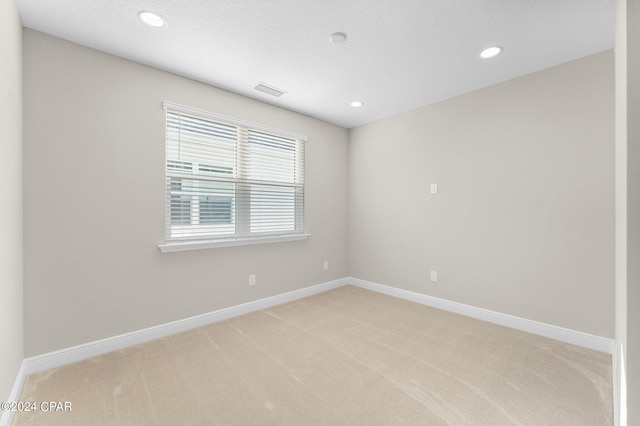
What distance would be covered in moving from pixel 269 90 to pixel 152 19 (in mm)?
1264

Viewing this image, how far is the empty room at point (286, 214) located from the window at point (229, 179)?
0.08ft

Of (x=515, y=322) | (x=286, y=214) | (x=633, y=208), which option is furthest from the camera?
(x=286, y=214)

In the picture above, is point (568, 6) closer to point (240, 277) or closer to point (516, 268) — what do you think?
point (516, 268)

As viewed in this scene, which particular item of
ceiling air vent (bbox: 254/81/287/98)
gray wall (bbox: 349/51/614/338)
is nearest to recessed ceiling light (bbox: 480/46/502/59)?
gray wall (bbox: 349/51/614/338)

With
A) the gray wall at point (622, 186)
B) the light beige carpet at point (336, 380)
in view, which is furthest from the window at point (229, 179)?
the gray wall at point (622, 186)

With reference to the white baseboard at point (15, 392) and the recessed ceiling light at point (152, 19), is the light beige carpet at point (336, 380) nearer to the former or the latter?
the white baseboard at point (15, 392)

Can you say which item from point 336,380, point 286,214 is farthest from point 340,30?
point 336,380

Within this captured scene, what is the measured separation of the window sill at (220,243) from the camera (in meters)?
2.56

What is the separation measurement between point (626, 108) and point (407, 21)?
4.64ft

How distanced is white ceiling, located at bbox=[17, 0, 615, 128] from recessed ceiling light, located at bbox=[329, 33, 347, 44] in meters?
0.03

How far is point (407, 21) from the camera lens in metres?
1.90

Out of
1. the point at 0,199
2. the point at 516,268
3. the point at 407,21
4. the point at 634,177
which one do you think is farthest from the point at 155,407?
the point at 516,268

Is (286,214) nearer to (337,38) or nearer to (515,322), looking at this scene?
(337,38)

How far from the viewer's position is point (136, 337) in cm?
237
